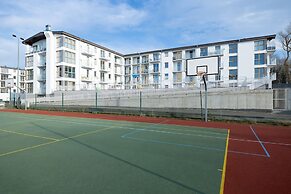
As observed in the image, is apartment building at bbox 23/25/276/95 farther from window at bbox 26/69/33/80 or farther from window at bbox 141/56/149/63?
window at bbox 141/56/149/63

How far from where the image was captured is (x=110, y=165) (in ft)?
16.9

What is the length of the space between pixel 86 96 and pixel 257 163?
25924 mm

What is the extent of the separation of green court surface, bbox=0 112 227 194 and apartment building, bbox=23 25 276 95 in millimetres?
24116

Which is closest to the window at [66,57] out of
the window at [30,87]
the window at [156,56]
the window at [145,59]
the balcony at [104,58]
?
the balcony at [104,58]

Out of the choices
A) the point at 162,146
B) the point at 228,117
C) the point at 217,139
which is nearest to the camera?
the point at 162,146

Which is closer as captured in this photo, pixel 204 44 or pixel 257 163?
pixel 257 163

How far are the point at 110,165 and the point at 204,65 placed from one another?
12.7m

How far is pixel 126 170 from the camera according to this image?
480cm

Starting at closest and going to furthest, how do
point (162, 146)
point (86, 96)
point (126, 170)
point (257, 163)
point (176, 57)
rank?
1. point (126, 170)
2. point (257, 163)
3. point (162, 146)
4. point (86, 96)
5. point (176, 57)

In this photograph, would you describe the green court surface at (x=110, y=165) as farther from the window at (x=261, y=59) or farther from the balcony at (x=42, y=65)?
the window at (x=261, y=59)

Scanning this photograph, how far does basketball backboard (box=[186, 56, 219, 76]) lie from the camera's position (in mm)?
15023

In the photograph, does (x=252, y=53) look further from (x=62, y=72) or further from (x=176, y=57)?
(x=62, y=72)

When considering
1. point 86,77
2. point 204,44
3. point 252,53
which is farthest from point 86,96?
point 252,53

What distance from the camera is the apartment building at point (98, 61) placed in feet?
121
